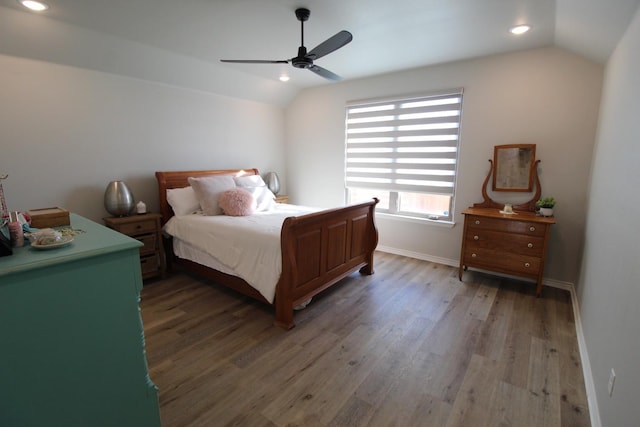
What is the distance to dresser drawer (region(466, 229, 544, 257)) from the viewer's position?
2900 mm

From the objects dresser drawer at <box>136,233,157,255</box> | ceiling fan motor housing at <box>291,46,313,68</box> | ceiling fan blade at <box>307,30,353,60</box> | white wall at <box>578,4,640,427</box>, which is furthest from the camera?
dresser drawer at <box>136,233,157,255</box>

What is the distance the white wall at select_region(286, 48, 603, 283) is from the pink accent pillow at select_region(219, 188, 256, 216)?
6.63 ft

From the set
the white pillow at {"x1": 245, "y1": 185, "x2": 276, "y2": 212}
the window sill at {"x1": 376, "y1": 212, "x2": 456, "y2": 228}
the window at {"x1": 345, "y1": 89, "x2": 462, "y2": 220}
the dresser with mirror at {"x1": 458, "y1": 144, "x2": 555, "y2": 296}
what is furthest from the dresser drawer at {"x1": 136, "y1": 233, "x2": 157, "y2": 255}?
the dresser with mirror at {"x1": 458, "y1": 144, "x2": 555, "y2": 296}

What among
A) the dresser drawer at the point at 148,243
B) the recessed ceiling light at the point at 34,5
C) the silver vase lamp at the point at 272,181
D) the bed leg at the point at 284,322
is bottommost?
the bed leg at the point at 284,322

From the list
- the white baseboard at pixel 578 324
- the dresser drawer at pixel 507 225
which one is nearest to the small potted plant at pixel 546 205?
the dresser drawer at pixel 507 225

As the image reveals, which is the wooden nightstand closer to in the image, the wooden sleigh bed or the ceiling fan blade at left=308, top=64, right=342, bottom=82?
the wooden sleigh bed

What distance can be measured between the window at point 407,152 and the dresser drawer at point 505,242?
671 millimetres

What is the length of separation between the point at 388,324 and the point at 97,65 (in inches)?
152

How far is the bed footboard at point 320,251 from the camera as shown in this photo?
238 centimetres

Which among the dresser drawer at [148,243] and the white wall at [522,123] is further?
the dresser drawer at [148,243]

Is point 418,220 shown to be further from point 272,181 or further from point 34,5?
point 34,5

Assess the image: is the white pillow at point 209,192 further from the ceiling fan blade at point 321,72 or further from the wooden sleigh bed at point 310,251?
the ceiling fan blade at point 321,72

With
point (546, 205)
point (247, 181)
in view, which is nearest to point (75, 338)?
point (247, 181)

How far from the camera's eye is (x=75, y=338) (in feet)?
3.69
